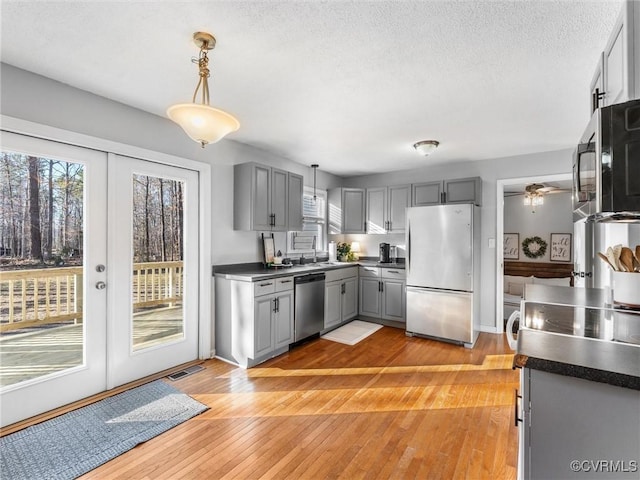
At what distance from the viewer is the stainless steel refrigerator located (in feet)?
12.9

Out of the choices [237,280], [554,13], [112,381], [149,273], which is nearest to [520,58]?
[554,13]

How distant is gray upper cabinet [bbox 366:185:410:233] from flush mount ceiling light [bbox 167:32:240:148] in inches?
139

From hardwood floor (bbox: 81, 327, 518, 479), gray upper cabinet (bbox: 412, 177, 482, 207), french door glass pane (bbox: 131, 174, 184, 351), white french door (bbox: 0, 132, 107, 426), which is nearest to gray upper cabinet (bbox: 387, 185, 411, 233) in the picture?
gray upper cabinet (bbox: 412, 177, 482, 207)

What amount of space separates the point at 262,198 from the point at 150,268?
1405 millimetres

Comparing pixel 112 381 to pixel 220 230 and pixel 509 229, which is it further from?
pixel 509 229

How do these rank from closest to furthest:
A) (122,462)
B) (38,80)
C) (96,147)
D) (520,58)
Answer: (122,462) → (520,58) → (38,80) → (96,147)

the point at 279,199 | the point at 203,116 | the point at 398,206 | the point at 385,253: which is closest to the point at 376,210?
the point at 398,206

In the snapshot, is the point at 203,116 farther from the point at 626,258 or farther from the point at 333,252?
the point at 333,252

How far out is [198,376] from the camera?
3.01 m

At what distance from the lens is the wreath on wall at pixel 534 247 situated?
21.1 ft

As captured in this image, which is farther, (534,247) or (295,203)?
(534,247)

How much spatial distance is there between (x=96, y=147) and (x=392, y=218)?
12.8 feet

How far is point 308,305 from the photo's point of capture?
3951mm

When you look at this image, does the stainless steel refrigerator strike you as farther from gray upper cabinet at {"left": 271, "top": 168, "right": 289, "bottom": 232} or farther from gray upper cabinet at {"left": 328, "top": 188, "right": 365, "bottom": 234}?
gray upper cabinet at {"left": 271, "top": 168, "right": 289, "bottom": 232}
